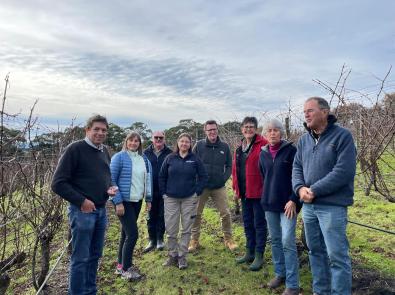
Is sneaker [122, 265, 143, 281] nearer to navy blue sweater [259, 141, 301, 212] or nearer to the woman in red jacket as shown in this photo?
the woman in red jacket

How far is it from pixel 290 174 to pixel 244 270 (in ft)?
5.42

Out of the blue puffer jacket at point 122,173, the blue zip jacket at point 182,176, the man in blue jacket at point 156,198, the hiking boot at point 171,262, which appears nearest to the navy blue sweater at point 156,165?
the man in blue jacket at point 156,198

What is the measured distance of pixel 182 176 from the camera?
4773mm

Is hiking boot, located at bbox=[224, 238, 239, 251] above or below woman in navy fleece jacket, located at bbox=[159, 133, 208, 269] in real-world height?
below

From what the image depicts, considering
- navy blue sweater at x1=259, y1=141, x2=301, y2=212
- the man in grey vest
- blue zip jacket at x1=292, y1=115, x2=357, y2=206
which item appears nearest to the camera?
blue zip jacket at x1=292, y1=115, x2=357, y2=206

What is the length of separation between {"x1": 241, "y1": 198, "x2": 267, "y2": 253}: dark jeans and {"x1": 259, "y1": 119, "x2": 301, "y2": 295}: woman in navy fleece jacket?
498 mm

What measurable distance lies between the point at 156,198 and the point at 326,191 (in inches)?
131

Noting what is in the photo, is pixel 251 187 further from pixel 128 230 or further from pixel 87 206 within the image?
pixel 87 206

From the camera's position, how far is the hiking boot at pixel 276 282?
406 centimetres

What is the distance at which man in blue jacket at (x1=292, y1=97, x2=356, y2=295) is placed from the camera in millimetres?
3100

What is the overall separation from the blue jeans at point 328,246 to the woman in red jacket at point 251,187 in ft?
3.72

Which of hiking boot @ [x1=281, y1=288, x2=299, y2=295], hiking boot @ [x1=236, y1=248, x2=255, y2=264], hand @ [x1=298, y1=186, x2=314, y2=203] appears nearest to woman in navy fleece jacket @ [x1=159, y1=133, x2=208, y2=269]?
hiking boot @ [x1=236, y1=248, x2=255, y2=264]

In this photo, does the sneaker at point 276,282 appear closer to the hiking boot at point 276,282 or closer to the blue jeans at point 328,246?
the hiking boot at point 276,282

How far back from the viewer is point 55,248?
6.96 meters
